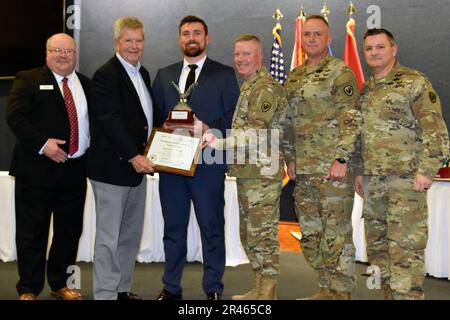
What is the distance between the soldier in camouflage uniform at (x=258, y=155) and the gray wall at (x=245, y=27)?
13.2 feet

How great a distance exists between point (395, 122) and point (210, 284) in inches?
61.6

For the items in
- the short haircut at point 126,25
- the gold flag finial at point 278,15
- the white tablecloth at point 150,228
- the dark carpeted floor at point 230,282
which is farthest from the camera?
the gold flag finial at point 278,15

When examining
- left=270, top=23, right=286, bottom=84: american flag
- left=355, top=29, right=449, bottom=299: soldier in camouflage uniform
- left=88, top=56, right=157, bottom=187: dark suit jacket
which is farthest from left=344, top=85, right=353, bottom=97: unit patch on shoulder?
left=270, top=23, right=286, bottom=84: american flag

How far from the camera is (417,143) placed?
3121 mm

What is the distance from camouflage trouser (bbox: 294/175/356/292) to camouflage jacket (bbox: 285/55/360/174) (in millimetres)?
134

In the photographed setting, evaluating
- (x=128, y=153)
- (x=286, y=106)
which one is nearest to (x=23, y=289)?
(x=128, y=153)

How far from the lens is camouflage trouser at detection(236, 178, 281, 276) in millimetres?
3406

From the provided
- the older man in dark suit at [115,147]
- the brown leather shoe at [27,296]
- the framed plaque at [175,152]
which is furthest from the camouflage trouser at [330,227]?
the brown leather shoe at [27,296]

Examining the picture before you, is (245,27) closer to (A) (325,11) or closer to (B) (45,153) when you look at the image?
(A) (325,11)

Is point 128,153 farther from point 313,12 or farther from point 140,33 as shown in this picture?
point 313,12

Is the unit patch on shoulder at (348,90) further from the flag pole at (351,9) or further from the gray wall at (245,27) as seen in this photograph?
the flag pole at (351,9)

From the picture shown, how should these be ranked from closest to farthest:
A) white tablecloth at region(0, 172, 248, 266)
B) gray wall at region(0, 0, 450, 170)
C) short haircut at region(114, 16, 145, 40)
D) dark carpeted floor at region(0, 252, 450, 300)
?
short haircut at region(114, 16, 145, 40) → dark carpeted floor at region(0, 252, 450, 300) → white tablecloth at region(0, 172, 248, 266) → gray wall at region(0, 0, 450, 170)

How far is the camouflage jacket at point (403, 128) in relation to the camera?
9.81 ft

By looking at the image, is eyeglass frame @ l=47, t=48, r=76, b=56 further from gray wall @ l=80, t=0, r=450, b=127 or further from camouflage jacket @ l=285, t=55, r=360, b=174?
gray wall @ l=80, t=0, r=450, b=127
